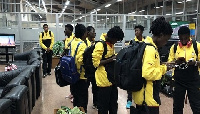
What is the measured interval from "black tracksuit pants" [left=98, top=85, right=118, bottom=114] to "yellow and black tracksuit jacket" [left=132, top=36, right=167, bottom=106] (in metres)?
0.78

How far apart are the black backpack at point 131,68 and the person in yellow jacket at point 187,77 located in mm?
1134

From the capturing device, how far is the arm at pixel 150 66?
1.71 metres

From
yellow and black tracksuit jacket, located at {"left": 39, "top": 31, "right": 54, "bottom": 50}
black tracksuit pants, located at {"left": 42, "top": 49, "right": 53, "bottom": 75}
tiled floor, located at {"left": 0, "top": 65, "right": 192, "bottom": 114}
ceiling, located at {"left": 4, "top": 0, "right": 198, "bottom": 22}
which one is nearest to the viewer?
tiled floor, located at {"left": 0, "top": 65, "right": 192, "bottom": 114}

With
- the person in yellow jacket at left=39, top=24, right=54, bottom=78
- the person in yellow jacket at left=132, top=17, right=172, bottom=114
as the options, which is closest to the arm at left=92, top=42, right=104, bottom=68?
the person in yellow jacket at left=132, top=17, right=172, bottom=114

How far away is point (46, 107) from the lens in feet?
13.3

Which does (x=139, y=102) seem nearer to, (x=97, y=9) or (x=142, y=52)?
(x=142, y=52)

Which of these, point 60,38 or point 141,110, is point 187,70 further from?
point 60,38

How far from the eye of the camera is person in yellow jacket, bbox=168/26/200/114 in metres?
2.72

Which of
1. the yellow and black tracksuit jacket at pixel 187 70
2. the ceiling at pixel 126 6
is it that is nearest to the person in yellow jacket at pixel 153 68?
the yellow and black tracksuit jacket at pixel 187 70

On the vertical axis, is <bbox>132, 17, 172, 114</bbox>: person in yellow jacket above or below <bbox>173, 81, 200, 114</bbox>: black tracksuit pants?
above

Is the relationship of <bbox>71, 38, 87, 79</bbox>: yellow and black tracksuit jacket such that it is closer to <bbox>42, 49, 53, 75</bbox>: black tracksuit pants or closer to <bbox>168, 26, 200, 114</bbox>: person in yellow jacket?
<bbox>168, 26, 200, 114</bbox>: person in yellow jacket

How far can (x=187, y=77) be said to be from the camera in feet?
9.06

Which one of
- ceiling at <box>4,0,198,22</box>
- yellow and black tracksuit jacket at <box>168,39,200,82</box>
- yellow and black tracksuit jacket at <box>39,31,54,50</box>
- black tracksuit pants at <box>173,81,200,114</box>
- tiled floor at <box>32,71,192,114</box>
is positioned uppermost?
ceiling at <box>4,0,198,22</box>

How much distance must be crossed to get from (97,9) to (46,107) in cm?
1234
